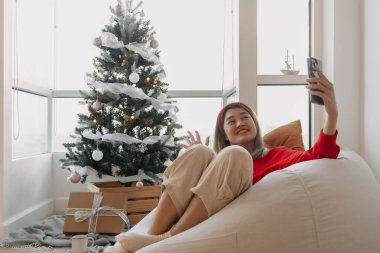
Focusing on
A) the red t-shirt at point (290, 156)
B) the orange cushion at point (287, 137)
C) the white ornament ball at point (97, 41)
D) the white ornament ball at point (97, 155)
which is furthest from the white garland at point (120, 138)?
the red t-shirt at point (290, 156)

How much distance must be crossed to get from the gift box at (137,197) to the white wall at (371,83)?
5.05ft

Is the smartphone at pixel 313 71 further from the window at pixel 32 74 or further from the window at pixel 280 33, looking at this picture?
the window at pixel 32 74

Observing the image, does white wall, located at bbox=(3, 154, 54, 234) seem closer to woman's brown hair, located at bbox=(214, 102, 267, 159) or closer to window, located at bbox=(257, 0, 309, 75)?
woman's brown hair, located at bbox=(214, 102, 267, 159)

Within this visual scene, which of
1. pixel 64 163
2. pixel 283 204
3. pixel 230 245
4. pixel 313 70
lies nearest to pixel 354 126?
pixel 313 70

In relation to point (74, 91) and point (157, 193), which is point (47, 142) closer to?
point (74, 91)

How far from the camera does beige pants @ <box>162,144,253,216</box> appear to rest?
4.74 ft

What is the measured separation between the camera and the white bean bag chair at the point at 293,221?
1.29 m

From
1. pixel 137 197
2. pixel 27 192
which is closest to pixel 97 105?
pixel 137 197

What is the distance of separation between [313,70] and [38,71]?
2581 millimetres

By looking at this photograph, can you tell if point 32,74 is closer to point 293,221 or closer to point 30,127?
point 30,127

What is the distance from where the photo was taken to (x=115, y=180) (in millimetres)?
2953

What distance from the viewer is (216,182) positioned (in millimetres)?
1459

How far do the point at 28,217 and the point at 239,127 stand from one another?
1.94 meters

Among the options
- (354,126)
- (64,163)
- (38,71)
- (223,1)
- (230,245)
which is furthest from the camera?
(223,1)
